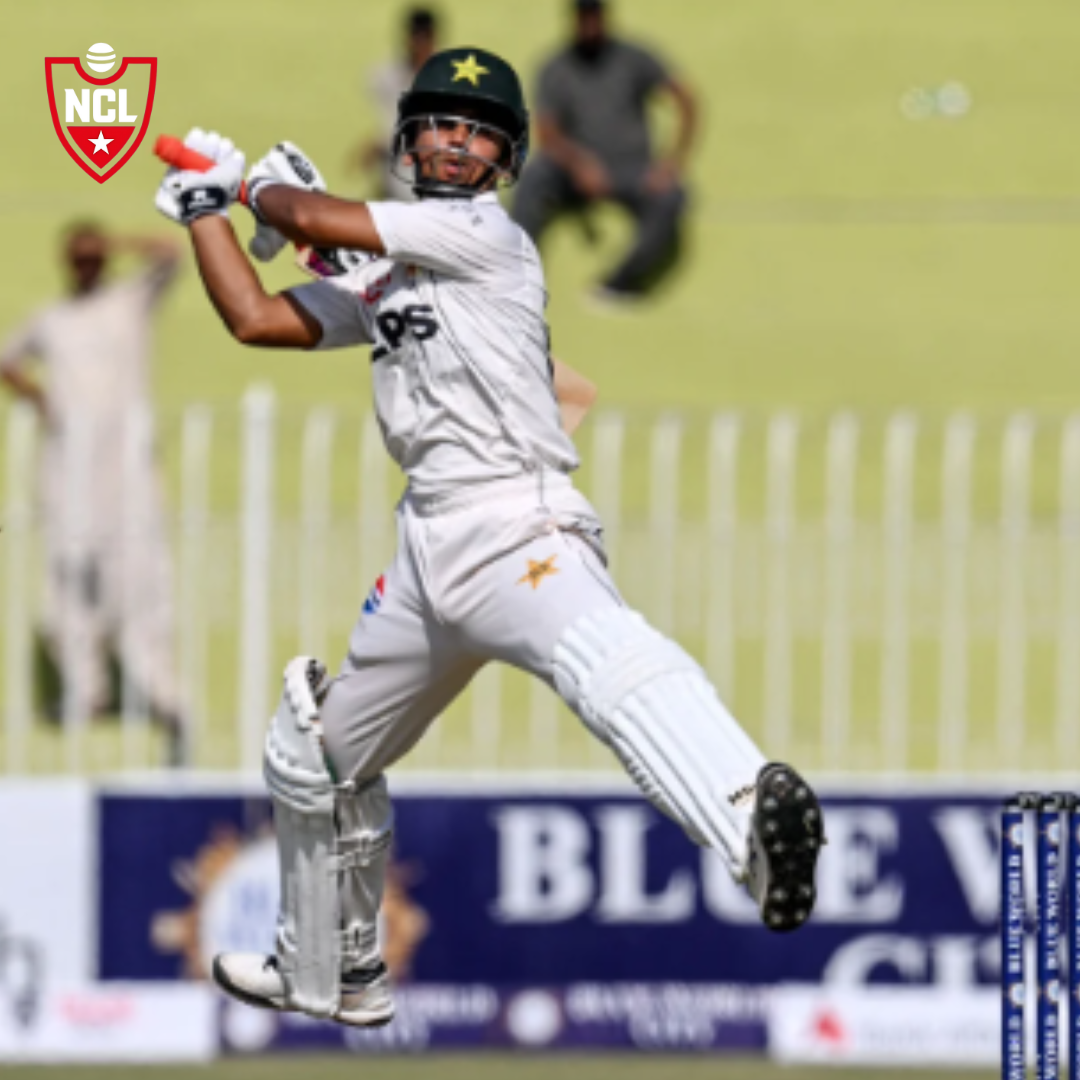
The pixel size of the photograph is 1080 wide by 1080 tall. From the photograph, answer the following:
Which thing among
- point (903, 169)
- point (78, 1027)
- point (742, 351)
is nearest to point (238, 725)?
point (78, 1027)

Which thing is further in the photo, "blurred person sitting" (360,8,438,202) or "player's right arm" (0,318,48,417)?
"blurred person sitting" (360,8,438,202)

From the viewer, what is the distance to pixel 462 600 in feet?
18.5

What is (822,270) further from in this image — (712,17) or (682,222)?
(712,17)

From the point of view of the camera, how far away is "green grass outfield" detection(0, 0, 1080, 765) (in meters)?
11.6

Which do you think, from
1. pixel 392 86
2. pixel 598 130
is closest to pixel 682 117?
pixel 598 130

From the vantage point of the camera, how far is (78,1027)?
888 centimetres

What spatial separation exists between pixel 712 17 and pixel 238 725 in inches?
204

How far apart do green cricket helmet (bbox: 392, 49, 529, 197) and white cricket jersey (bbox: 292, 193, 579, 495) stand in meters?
0.07

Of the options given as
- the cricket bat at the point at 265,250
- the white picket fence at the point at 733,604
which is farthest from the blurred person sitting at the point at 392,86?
the cricket bat at the point at 265,250

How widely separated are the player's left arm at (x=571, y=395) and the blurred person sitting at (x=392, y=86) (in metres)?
5.04

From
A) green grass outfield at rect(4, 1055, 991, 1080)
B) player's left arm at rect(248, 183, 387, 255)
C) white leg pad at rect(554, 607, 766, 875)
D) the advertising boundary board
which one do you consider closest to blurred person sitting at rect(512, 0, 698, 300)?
the advertising boundary board

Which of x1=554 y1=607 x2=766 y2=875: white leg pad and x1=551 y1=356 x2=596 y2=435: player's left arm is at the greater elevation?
x1=551 y1=356 x2=596 y2=435: player's left arm

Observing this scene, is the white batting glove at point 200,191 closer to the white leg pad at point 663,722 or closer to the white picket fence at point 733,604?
the white leg pad at point 663,722

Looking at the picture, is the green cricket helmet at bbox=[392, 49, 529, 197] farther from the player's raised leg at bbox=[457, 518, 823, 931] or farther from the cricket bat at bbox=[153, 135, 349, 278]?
the player's raised leg at bbox=[457, 518, 823, 931]
